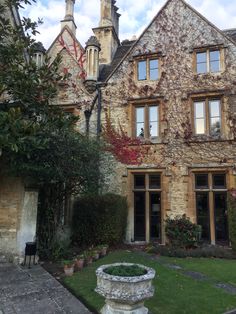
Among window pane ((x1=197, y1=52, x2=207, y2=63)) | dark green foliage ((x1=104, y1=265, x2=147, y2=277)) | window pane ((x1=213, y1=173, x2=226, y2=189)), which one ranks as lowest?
dark green foliage ((x1=104, y1=265, x2=147, y2=277))

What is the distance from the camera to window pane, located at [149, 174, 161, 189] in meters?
13.1

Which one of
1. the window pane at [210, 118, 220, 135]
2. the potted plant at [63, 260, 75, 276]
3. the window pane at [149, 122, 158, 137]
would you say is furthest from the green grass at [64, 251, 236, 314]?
the window pane at [149, 122, 158, 137]

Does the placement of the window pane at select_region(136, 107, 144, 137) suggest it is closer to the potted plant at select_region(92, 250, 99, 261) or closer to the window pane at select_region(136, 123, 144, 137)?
the window pane at select_region(136, 123, 144, 137)

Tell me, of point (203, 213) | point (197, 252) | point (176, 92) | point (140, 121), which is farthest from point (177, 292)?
point (176, 92)

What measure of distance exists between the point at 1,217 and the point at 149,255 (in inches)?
204

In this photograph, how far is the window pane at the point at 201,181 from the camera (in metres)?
12.6

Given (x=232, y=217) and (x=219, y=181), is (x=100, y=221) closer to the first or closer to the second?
(x=232, y=217)

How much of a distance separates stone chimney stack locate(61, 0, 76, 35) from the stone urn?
661 inches

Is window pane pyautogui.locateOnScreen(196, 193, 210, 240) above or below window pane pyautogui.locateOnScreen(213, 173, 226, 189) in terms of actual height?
below

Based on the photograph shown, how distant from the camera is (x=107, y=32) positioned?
16734 millimetres

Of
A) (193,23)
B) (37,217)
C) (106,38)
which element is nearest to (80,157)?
(37,217)

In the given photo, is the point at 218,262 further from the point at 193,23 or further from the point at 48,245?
the point at 193,23

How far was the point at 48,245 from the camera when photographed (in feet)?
30.1

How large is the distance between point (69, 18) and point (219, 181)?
13413 millimetres
